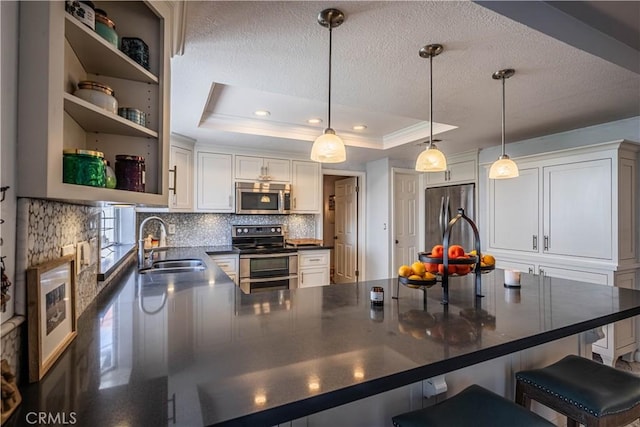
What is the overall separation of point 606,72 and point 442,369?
7.21 ft

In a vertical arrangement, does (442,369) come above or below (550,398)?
above

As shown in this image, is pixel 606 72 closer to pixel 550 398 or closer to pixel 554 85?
pixel 554 85

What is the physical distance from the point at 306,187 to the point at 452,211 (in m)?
2.02

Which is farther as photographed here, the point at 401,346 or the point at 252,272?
the point at 252,272

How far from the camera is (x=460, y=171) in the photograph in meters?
4.22

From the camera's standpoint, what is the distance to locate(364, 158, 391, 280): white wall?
184 inches

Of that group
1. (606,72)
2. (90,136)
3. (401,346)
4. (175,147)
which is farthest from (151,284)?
(606,72)

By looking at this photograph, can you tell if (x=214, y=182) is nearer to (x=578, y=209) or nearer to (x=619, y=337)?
(x=578, y=209)

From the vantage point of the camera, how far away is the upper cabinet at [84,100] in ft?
2.37

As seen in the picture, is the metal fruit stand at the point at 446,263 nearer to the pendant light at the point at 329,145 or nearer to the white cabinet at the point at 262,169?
the pendant light at the point at 329,145

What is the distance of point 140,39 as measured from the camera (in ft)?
3.81

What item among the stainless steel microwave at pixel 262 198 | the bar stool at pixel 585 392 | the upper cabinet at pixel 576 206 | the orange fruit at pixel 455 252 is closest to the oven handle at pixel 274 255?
the stainless steel microwave at pixel 262 198

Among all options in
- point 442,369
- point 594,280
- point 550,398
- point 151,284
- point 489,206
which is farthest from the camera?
point 489,206

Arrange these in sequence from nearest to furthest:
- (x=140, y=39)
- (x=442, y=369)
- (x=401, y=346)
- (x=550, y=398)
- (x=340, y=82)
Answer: (x=442, y=369), (x=401, y=346), (x=140, y=39), (x=550, y=398), (x=340, y=82)
